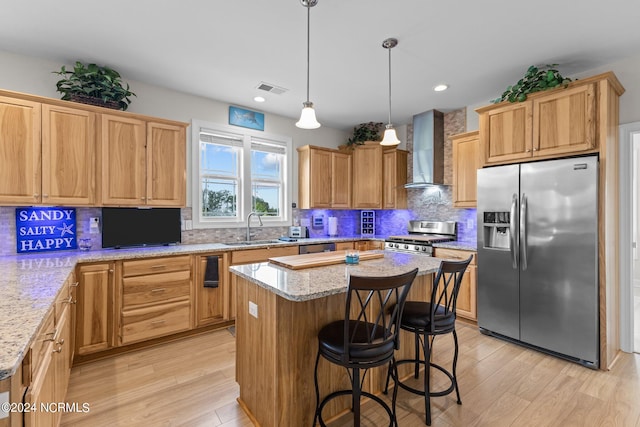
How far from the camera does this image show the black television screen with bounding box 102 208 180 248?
10.6 ft

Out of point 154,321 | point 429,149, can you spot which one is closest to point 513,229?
point 429,149

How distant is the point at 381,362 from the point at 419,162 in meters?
3.66

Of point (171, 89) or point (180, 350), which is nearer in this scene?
point (180, 350)

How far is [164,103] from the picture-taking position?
12.1 feet

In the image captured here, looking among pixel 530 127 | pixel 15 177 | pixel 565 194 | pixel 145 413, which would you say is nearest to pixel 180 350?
pixel 145 413

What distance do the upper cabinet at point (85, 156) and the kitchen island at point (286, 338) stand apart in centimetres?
187

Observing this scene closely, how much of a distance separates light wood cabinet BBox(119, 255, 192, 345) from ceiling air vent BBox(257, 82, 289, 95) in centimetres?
216

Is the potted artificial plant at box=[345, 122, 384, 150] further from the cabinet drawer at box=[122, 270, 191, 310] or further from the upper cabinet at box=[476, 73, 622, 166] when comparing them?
the cabinet drawer at box=[122, 270, 191, 310]

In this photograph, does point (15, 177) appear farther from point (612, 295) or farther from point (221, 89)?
point (612, 295)

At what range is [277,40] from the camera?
266 cm

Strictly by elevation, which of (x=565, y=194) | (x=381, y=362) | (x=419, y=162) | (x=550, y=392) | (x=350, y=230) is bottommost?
(x=550, y=392)

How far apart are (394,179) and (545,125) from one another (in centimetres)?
233

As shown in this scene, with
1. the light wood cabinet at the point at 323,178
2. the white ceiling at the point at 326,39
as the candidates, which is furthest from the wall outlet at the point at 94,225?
the light wood cabinet at the point at 323,178

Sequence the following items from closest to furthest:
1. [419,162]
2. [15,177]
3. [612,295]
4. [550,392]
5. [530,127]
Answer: [550,392] < [15,177] < [612,295] < [530,127] < [419,162]
